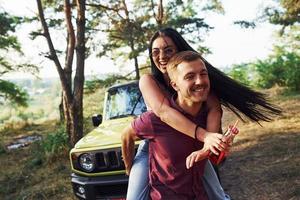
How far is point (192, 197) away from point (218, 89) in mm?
580

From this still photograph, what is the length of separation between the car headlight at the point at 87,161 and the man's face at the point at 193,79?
10.2ft

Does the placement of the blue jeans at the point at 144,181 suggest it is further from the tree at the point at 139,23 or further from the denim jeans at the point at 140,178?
the tree at the point at 139,23

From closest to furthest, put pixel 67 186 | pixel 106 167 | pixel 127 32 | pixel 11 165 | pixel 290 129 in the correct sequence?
pixel 106 167 → pixel 67 186 → pixel 290 129 → pixel 11 165 → pixel 127 32

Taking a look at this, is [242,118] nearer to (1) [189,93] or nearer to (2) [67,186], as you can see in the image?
(1) [189,93]

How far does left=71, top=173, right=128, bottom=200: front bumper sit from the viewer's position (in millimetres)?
4676

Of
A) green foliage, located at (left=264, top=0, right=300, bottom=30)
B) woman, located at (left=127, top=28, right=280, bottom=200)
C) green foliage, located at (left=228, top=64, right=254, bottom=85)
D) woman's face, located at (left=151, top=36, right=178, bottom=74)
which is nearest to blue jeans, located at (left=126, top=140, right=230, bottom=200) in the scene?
woman, located at (left=127, top=28, right=280, bottom=200)

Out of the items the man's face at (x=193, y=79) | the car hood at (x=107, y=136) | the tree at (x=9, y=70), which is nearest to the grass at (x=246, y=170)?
the car hood at (x=107, y=136)

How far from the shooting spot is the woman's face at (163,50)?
2.31 m

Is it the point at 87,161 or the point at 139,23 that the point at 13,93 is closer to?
the point at 139,23

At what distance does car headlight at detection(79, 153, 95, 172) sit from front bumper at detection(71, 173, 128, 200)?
13cm

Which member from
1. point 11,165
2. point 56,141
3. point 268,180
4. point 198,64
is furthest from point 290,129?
point 198,64

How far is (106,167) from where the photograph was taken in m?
4.78

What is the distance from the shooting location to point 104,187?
479cm

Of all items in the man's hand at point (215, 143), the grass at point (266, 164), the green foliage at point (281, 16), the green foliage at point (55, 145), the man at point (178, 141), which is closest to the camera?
the man's hand at point (215, 143)
